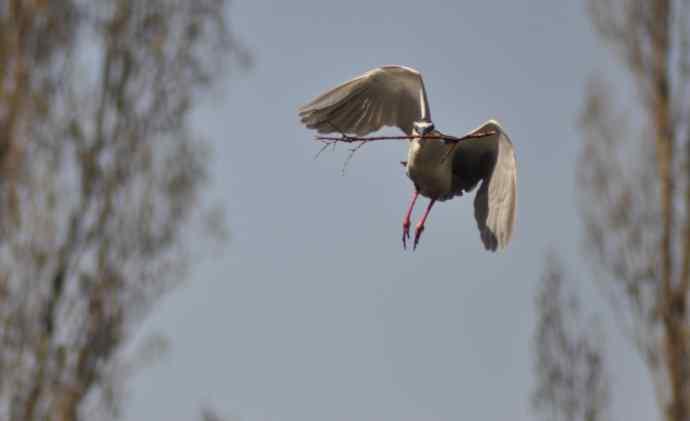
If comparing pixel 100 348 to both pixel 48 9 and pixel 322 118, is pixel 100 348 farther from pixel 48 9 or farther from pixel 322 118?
pixel 322 118

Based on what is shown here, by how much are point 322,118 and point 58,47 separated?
23.3 feet

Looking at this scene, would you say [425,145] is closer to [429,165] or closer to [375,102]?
[429,165]

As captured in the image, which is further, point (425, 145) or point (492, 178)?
point (492, 178)

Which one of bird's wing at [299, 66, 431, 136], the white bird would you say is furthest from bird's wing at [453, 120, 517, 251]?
bird's wing at [299, 66, 431, 136]

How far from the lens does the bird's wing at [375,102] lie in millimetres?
2547

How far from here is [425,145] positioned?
184 centimetres

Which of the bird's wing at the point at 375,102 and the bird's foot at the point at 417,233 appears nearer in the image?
the bird's foot at the point at 417,233

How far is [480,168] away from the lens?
2.29 m

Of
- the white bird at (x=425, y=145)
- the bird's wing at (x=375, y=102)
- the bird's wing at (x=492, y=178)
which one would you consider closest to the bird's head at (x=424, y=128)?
the white bird at (x=425, y=145)

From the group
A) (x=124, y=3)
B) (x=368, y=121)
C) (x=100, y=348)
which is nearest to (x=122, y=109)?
(x=124, y=3)

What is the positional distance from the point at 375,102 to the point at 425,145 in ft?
2.62

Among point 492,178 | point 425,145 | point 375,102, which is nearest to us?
point 425,145

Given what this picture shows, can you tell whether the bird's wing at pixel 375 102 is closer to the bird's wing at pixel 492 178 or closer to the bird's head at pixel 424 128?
the bird's wing at pixel 492 178

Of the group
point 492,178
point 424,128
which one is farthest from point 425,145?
point 492,178
